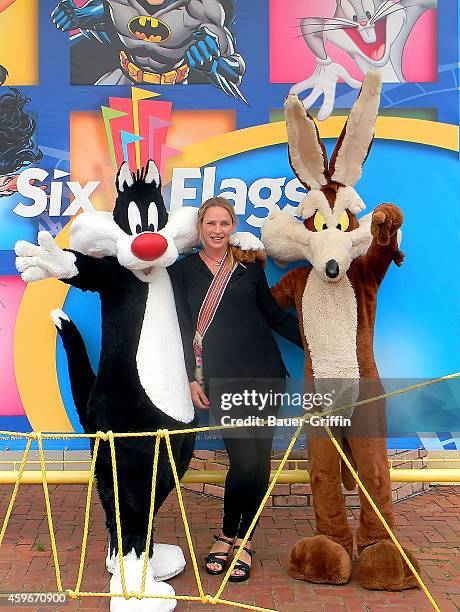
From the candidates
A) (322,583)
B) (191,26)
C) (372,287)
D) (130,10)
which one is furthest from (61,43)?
(322,583)

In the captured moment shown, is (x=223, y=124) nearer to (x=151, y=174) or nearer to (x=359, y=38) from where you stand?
(x=151, y=174)

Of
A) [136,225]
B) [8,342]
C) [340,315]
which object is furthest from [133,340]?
[340,315]

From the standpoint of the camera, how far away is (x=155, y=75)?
3207mm

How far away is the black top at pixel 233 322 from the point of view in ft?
10.1

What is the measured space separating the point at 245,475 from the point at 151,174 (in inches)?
57.7

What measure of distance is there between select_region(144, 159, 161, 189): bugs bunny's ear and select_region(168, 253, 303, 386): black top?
0.39 metres

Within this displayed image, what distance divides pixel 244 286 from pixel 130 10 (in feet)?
4.65

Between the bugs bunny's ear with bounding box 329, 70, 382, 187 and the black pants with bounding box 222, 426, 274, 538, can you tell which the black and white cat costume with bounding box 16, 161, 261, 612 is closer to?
the black pants with bounding box 222, 426, 274, 538

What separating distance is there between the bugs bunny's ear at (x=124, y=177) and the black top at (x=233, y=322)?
1.41 ft

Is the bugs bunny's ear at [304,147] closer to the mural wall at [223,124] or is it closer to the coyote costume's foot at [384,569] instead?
the mural wall at [223,124]

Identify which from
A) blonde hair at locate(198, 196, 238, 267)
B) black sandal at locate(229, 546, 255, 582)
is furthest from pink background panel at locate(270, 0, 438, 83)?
black sandal at locate(229, 546, 255, 582)

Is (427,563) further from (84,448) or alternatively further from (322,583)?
(84,448)

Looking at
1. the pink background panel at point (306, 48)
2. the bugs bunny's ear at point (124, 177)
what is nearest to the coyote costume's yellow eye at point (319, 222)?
the pink background panel at point (306, 48)

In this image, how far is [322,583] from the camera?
123 inches
